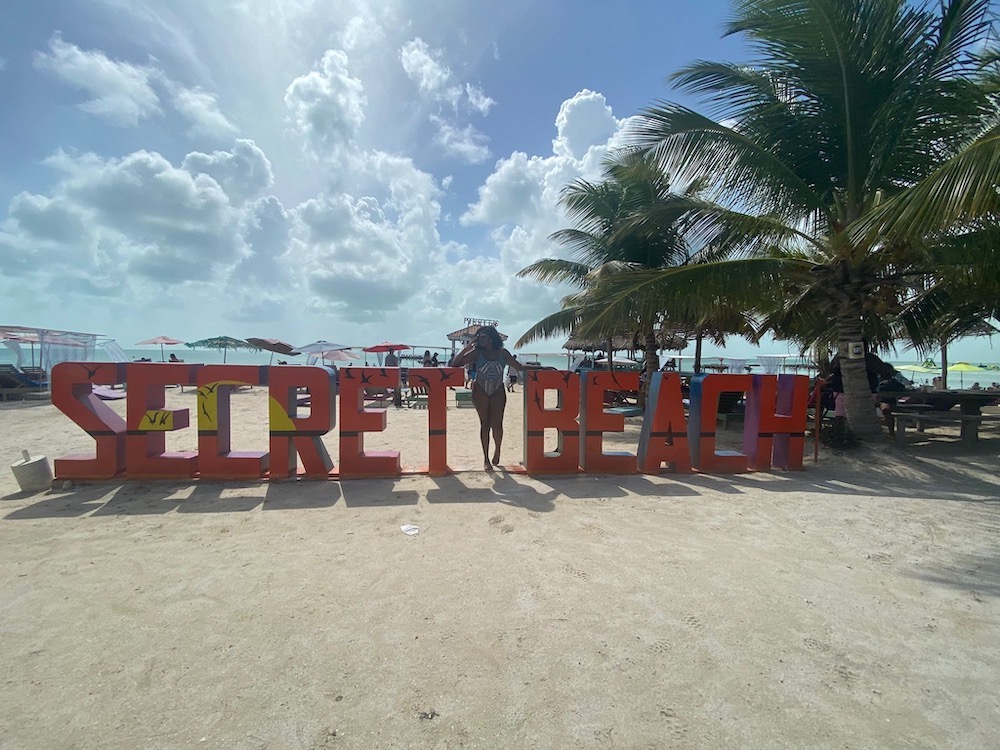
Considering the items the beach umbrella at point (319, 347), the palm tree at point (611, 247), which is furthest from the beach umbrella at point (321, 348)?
the palm tree at point (611, 247)

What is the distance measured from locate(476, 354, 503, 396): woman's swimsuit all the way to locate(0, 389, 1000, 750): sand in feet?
5.55

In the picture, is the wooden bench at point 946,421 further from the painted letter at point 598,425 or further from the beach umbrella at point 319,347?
the beach umbrella at point 319,347

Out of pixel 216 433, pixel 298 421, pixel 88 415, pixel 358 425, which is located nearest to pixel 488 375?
pixel 358 425

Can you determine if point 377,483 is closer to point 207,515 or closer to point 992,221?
point 207,515

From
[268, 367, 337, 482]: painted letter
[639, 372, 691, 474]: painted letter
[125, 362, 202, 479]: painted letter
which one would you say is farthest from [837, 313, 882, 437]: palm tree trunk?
[125, 362, 202, 479]: painted letter

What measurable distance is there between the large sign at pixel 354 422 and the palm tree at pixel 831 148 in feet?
6.87

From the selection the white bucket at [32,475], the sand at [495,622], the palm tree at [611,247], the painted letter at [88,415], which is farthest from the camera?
the palm tree at [611,247]

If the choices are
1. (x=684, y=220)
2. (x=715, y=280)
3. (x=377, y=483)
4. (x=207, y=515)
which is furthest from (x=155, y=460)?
(x=684, y=220)

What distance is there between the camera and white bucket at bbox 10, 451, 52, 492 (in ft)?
16.7

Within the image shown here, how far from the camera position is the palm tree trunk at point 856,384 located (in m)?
7.92

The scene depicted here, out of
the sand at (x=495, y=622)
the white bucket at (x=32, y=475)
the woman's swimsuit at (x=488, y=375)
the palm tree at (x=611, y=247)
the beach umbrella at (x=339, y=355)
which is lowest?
the sand at (x=495, y=622)

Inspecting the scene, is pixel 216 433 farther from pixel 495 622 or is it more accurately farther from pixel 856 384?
pixel 856 384

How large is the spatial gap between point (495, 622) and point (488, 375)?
385 cm

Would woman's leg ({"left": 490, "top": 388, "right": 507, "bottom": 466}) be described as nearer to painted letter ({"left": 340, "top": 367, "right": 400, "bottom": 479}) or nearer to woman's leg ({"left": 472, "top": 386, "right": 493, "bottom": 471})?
woman's leg ({"left": 472, "top": 386, "right": 493, "bottom": 471})
